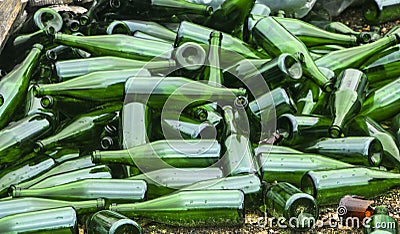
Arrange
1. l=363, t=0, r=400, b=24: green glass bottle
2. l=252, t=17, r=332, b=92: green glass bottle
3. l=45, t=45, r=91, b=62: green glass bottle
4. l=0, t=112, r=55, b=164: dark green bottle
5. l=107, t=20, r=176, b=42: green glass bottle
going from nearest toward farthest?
l=0, t=112, r=55, b=164: dark green bottle < l=252, t=17, r=332, b=92: green glass bottle < l=45, t=45, r=91, b=62: green glass bottle < l=107, t=20, r=176, b=42: green glass bottle < l=363, t=0, r=400, b=24: green glass bottle

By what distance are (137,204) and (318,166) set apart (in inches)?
15.2

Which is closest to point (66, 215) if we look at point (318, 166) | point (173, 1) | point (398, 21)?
point (318, 166)

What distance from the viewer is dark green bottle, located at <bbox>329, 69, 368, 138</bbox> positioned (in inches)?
60.1

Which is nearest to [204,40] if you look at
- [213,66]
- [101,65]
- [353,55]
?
[213,66]

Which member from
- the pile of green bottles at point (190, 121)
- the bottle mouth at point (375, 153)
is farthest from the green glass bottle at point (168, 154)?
the bottle mouth at point (375, 153)

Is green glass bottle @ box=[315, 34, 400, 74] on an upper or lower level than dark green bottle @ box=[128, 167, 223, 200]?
upper

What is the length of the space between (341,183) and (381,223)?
139 mm

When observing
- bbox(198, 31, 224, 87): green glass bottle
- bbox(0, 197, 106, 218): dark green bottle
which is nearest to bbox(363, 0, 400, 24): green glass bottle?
bbox(198, 31, 224, 87): green glass bottle

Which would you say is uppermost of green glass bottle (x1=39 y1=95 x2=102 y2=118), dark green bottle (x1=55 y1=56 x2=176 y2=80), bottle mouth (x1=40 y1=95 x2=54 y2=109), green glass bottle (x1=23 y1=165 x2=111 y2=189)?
dark green bottle (x1=55 y1=56 x2=176 y2=80)

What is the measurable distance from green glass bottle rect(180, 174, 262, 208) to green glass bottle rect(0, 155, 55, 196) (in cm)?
33

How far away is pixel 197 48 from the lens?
1595mm

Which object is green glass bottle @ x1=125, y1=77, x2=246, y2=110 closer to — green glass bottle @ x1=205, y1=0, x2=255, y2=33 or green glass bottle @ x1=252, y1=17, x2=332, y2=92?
green glass bottle @ x1=252, y1=17, x2=332, y2=92

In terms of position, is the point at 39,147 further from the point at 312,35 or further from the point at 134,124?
the point at 312,35

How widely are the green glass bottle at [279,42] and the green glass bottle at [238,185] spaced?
1.19ft
